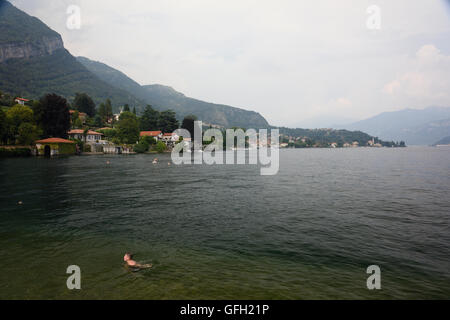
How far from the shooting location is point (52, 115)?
307ft

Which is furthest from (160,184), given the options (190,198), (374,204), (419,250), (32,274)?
(419,250)

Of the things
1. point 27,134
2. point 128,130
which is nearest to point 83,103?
point 128,130

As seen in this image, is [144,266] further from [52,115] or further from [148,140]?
[148,140]

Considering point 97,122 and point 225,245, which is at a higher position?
point 97,122

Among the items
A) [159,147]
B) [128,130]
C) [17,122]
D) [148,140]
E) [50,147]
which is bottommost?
[50,147]

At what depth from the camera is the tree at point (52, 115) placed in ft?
299

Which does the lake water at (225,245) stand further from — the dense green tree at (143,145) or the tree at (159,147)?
the tree at (159,147)

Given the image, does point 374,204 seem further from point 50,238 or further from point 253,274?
point 50,238

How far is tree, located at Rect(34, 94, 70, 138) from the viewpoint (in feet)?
299

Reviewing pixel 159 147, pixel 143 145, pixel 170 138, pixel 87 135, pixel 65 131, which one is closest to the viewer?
pixel 65 131

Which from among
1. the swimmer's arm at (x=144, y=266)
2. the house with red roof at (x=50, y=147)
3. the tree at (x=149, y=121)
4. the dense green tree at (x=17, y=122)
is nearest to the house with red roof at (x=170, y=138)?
the tree at (x=149, y=121)

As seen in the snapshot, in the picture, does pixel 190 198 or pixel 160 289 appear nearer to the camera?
pixel 160 289
